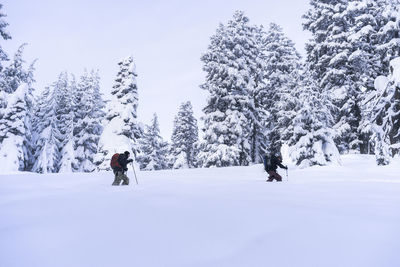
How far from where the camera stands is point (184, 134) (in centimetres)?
4538

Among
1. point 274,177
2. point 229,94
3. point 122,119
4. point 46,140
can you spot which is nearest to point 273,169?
point 274,177

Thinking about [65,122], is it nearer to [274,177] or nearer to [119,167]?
[119,167]

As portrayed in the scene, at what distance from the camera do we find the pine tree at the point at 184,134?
146ft

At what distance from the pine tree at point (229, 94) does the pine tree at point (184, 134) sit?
1575 cm

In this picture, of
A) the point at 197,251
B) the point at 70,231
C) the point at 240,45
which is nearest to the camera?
the point at 197,251

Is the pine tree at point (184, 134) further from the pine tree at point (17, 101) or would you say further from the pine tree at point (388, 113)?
the pine tree at point (388, 113)

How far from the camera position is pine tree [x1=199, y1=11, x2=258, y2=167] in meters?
27.1

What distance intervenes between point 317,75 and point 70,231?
30.1 m

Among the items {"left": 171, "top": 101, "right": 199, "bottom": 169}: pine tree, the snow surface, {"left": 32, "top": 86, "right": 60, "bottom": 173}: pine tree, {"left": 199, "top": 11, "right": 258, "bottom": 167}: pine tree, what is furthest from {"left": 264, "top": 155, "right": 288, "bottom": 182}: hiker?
{"left": 171, "top": 101, "right": 199, "bottom": 169}: pine tree

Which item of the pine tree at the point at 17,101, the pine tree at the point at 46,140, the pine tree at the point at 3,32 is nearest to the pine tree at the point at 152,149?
the pine tree at the point at 46,140

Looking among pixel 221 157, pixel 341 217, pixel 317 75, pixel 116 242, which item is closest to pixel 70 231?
pixel 116 242

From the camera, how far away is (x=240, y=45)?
98.9 feet

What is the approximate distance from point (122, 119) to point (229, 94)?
33.1 feet

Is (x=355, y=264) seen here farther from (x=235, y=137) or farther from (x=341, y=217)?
(x=235, y=137)
